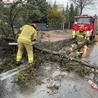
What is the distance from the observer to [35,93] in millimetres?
7023

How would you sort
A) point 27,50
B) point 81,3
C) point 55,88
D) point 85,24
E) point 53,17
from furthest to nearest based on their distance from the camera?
1. point 81,3
2. point 53,17
3. point 85,24
4. point 27,50
5. point 55,88

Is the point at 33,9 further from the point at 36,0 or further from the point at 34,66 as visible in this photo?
the point at 36,0

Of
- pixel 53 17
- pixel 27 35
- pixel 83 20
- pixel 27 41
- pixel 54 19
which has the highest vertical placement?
pixel 27 35

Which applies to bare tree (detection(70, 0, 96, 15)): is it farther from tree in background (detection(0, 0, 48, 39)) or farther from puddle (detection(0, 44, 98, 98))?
puddle (detection(0, 44, 98, 98))

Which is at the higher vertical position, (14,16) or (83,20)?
(14,16)

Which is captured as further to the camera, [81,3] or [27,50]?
[81,3]

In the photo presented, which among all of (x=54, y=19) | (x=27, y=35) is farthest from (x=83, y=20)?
(x=54, y=19)

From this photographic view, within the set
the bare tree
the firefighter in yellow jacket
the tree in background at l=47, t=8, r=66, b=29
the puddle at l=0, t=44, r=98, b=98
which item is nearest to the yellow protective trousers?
the firefighter in yellow jacket

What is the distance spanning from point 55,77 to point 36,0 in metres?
33.3

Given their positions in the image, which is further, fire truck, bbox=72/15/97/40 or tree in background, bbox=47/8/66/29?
tree in background, bbox=47/8/66/29

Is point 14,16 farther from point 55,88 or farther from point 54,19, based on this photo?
point 54,19

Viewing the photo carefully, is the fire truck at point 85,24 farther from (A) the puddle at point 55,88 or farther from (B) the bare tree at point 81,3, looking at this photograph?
(B) the bare tree at point 81,3

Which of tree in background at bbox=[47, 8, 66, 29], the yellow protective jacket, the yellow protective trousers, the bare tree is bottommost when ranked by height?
tree in background at bbox=[47, 8, 66, 29]

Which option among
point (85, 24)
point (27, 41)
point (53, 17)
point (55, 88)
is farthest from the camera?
point (53, 17)
